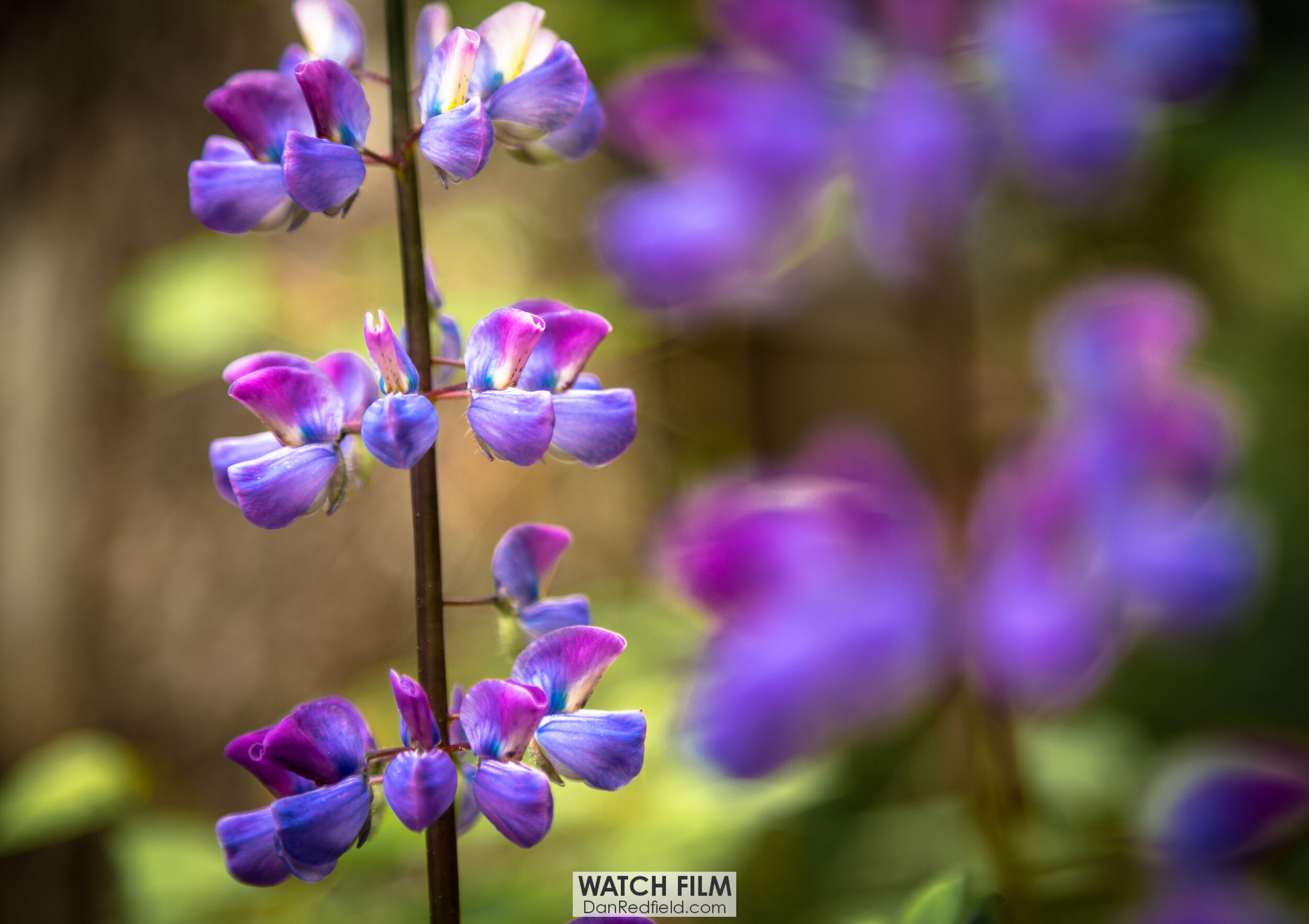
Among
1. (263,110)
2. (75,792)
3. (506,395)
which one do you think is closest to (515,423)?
(506,395)

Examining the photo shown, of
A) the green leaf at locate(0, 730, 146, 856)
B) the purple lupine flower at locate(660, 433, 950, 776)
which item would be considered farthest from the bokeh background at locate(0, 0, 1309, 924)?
the purple lupine flower at locate(660, 433, 950, 776)

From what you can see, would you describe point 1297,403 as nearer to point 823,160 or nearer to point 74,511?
point 823,160

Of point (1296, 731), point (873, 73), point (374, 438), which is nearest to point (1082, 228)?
point (1296, 731)

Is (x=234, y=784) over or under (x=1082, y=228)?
under

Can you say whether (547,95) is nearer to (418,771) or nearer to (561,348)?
(561,348)

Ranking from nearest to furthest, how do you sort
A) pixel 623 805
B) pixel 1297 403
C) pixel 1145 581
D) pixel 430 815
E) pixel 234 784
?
1. pixel 430 815
2. pixel 1145 581
3. pixel 623 805
4. pixel 234 784
5. pixel 1297 403
